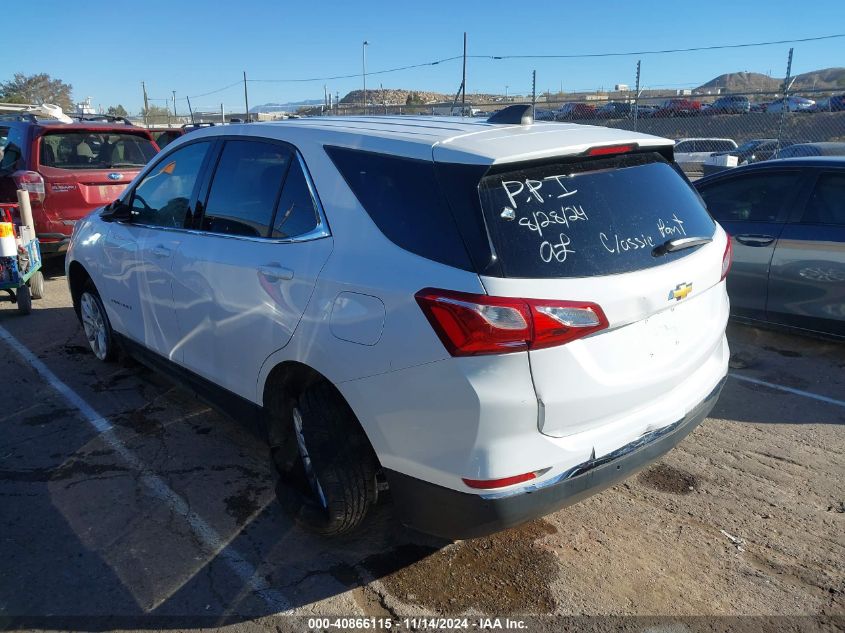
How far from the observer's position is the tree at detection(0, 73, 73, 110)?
43.4m

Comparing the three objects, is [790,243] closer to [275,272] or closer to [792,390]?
[792,390]

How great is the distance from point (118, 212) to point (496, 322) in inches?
130

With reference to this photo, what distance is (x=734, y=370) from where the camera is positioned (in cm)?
522

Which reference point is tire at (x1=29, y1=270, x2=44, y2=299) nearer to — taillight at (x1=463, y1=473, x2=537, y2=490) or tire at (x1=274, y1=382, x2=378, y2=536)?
tire at (x1=274, y1=382, x2=378, y2=536)

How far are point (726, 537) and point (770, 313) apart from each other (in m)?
Result: 3.11

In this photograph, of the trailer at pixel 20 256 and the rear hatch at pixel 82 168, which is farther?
the rear hatch at pixel 82 168

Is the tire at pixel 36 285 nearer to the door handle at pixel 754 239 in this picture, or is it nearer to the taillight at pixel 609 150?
the taillight at pixel 609 150

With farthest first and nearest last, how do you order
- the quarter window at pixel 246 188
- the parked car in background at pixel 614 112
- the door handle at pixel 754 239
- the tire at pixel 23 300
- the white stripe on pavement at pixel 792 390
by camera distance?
the parked car in background at pixel 614 112, the tire at pixel 23 300, the door handle at pixel 754 239, the white stripe on pavement at pixel 792 390, the quarter window at pixel 246 188

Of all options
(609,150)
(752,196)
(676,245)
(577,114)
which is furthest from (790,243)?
(577,114)

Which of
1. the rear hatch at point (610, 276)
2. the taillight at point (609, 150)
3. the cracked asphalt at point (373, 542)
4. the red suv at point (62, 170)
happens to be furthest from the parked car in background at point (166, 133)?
the rear hatch at point (610, 276)

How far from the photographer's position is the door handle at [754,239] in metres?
5.60

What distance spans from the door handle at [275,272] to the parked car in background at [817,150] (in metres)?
10.5

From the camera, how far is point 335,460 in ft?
9.15

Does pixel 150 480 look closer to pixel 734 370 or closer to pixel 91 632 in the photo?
pixel 91 632
